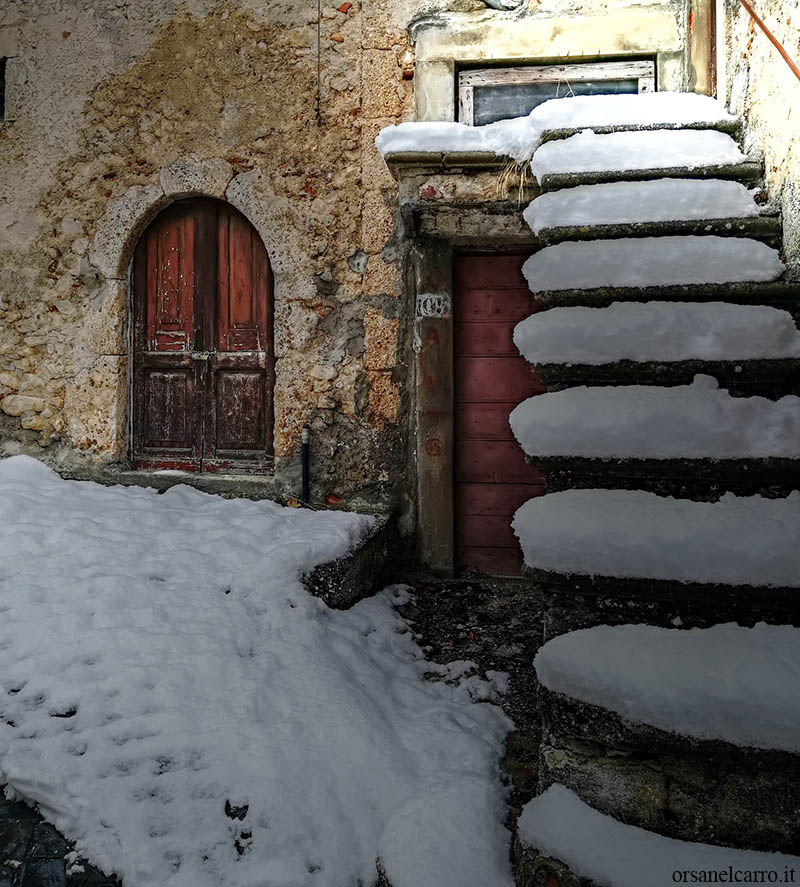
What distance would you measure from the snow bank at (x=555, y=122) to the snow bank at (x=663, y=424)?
134 centimetres

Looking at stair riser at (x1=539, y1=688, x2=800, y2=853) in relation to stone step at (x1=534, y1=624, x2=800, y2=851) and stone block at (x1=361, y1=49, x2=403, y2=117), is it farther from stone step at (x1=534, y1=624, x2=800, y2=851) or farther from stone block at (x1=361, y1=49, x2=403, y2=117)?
stone block at (x1=361, y1=49, x2=403, y2=117)

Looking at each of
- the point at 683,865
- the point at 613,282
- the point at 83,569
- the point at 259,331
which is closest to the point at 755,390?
the point at 613,282

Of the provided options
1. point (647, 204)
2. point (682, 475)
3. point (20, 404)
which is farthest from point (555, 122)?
point (20, 404)

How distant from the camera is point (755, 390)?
187 cm

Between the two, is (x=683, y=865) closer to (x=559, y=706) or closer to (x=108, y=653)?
(x=559, y=706)

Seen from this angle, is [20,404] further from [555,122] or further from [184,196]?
[555,122]

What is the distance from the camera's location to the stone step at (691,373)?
1814 millimetres

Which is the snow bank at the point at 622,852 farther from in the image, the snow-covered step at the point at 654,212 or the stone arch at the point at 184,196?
the stone arch at the point at 184,196

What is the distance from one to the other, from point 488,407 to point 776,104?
219 cm

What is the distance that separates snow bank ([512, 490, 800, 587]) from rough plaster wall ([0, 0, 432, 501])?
93.0 inches

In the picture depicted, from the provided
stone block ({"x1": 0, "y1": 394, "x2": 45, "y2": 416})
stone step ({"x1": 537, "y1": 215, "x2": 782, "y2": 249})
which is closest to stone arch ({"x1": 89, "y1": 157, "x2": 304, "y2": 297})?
stone block ({"x1": 0, "y1": 394, "x2": 45, "y2": 416})

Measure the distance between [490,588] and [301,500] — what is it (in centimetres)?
119

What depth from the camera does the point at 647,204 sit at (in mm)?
2244

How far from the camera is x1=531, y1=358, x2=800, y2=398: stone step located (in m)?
1.81
